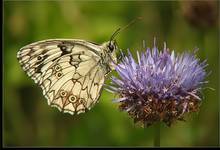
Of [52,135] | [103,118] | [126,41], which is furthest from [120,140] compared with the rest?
[126,41]

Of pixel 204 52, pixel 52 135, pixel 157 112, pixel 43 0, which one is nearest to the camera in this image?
pixel 157 112

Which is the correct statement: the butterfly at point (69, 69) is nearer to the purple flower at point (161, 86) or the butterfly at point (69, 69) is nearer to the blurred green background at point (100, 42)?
the purple flower at point (161, 86)

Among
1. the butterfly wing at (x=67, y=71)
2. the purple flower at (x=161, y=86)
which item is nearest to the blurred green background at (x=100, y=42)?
the butterfly wing at (x=67, y=71)

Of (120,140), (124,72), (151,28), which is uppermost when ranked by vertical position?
(151,28)

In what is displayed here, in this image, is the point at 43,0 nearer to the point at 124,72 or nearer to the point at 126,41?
the point at 126,41

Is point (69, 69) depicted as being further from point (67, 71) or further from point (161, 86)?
point (161, 86)

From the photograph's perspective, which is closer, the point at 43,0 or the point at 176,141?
the point at 176,141
